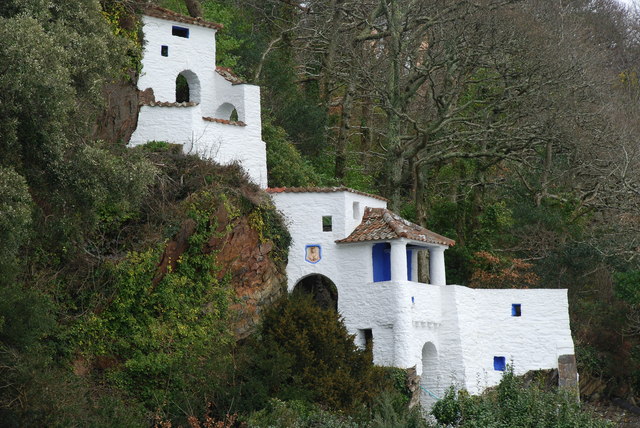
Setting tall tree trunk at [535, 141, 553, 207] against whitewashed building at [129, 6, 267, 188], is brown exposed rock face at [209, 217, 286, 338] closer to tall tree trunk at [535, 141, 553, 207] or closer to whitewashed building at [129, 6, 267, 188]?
whitewashed building at [129, 6, 267, 188]

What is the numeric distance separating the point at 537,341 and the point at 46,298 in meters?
17.0

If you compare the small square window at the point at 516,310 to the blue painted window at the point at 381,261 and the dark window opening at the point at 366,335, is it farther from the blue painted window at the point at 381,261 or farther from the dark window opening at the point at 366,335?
the dark window opening at the point at 366,335

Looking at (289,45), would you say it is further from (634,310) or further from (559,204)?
(634,310)

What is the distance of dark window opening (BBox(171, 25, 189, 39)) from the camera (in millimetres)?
33719

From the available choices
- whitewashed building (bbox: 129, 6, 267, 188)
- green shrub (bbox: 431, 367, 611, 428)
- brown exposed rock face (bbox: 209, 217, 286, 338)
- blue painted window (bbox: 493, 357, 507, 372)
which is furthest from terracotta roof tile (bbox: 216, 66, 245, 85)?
green shrub (bbox: 431, 367, 611, 428)

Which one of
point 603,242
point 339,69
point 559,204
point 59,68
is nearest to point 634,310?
point 603,242

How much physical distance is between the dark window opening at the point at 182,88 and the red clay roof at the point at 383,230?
27.0 ft

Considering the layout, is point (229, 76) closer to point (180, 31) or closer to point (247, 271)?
point (180, 31)

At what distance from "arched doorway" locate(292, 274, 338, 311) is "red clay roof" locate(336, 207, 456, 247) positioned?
2.57m

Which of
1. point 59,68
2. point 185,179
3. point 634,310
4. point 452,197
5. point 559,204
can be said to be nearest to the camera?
point 59,68

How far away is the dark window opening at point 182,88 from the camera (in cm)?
3619

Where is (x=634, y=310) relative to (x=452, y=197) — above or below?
below

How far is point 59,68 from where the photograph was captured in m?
19.5

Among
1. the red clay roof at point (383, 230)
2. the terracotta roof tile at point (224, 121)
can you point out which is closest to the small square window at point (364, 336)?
A: the red clay roof at point (383, 230)
